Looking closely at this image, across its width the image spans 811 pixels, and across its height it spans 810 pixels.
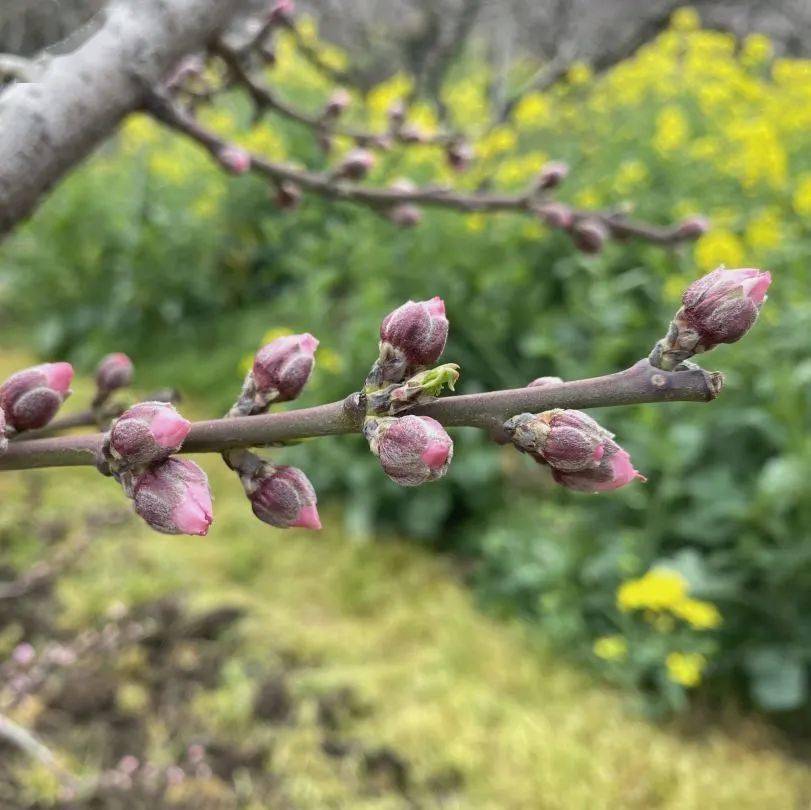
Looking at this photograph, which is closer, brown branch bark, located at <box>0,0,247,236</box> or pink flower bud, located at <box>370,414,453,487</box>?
pink flower bud, located at <box>370,414,453,487</box>

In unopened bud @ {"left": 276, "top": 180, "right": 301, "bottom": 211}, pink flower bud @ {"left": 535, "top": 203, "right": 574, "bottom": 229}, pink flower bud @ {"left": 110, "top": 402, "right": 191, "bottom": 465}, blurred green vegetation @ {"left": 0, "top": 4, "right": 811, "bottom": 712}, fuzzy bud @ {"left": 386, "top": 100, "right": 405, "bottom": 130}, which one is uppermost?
pink flower bud @ {"left": 110, "top": 402, "right": 191, "bottom": 465}

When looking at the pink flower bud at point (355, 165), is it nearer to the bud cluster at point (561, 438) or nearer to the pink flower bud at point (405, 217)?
the pink flower bud at point (405, 217)

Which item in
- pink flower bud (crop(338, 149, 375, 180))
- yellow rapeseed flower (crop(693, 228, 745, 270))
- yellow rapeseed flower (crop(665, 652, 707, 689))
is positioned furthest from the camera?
yellow rapeseed flower (crop(693, 228, 745, 270))

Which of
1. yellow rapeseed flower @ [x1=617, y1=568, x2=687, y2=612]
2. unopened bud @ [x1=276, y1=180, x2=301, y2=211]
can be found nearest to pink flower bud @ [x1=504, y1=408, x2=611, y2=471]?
unopened bud @ [x1=276, y1=180, x2=301, y2=211]

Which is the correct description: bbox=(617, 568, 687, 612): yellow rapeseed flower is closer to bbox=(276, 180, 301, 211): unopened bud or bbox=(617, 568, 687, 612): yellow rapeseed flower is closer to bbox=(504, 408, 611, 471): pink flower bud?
bbox=(276, 180, 301, 211): unopened bud

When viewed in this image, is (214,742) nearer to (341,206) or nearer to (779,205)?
(779,205)

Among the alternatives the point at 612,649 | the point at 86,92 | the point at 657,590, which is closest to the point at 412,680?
the point at 612,649
